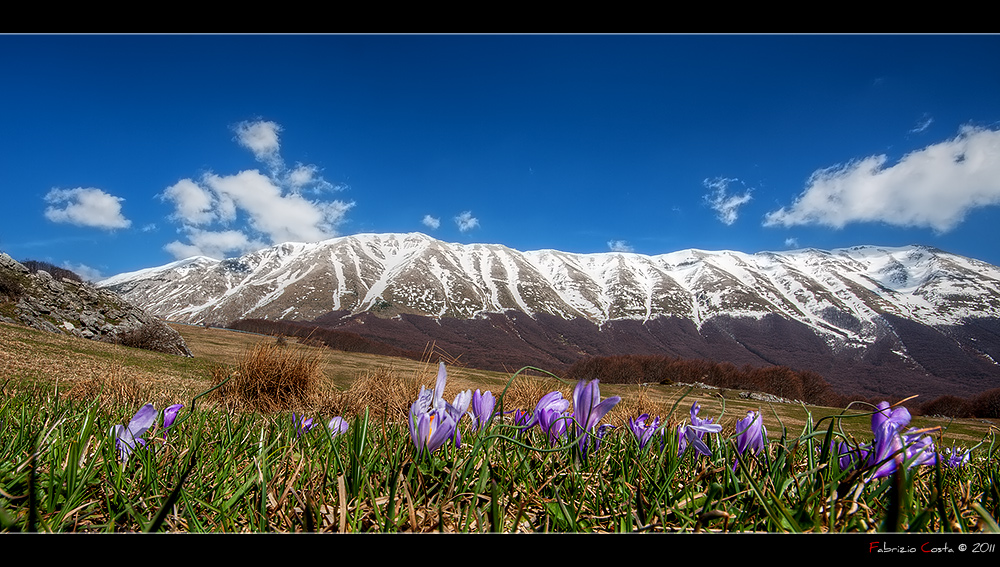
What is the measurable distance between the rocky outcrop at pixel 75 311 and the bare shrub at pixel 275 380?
10.9 m

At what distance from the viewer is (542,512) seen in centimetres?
98

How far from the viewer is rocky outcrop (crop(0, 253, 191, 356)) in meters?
15.0

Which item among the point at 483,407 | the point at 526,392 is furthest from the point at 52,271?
the point at 483,407

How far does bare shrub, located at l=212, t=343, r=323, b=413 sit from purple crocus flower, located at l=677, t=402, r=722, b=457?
342 inches

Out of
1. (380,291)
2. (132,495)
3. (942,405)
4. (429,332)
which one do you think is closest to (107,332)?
(132,495)

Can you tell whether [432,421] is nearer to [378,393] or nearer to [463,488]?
[463,488]

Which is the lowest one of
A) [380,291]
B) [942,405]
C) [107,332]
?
[942,405]

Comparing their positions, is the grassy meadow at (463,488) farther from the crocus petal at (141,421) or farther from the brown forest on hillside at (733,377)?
the brown forest on hillside at (733,377)

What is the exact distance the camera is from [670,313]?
→ 555ft

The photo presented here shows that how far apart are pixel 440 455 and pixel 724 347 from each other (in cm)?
15432

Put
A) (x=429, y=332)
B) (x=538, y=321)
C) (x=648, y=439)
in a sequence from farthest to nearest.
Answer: (x=538, y=321)
(x=429, y=332)
(x=648, y=439)

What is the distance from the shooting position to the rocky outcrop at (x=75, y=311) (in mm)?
15039

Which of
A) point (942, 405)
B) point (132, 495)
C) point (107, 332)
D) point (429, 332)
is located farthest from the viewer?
point (429, 332)
